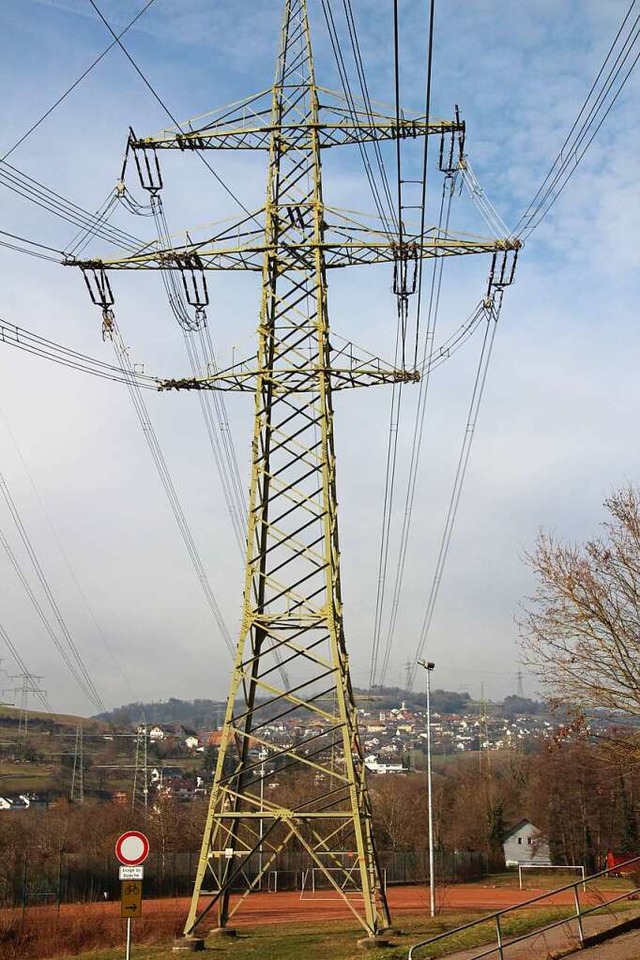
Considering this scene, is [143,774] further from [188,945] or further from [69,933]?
[188,945]

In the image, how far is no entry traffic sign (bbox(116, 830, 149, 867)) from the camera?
1497cm

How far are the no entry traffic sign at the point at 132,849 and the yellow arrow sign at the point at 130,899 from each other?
0.29 m

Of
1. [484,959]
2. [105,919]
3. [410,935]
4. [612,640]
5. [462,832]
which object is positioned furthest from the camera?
[462,832]

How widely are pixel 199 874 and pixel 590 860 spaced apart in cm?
6809

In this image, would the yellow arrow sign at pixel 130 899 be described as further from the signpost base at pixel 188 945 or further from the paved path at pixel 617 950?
the paved path at pixel 617 950

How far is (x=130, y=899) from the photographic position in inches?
584

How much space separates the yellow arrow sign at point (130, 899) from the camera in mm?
14711

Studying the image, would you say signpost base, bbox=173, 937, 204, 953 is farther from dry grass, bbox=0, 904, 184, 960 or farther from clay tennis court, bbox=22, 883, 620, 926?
clay tennis court, bbox=22, 883, 620, 926

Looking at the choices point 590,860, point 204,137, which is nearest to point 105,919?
point 204,137

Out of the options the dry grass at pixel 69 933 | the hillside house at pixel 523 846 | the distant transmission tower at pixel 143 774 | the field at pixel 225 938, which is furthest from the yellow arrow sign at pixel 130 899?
the hillside house at pixel 523 846

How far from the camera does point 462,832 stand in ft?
321

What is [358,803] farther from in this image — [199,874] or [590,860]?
[590,860]

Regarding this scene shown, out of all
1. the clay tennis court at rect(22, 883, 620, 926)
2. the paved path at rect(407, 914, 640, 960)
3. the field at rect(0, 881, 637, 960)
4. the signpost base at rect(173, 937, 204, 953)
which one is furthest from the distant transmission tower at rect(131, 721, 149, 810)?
the paved path at rect(407, 914, 640, 960)

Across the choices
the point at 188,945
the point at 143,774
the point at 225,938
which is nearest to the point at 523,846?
the point at 143,774
